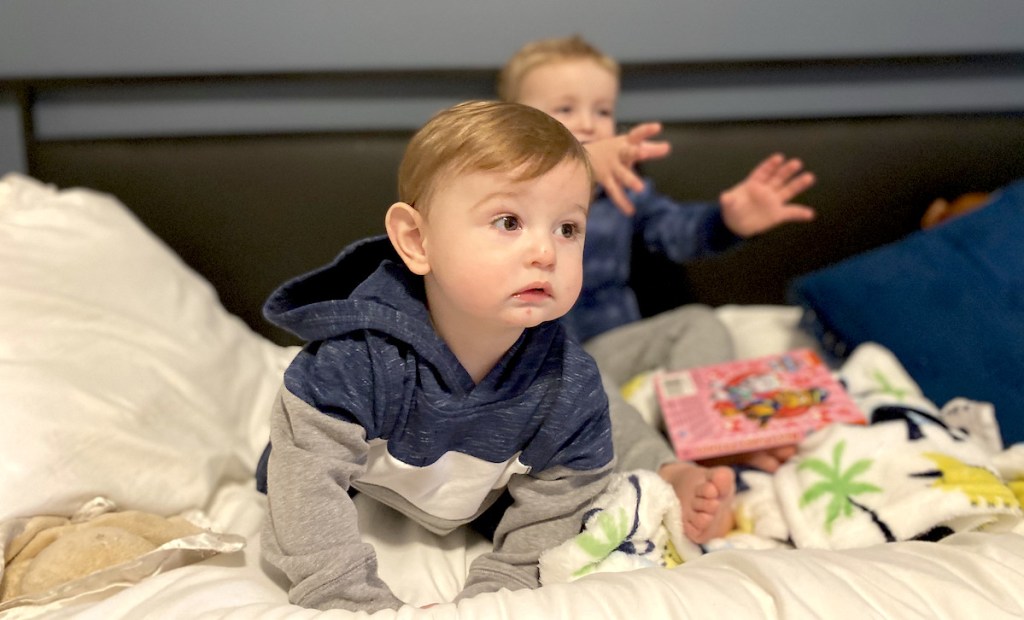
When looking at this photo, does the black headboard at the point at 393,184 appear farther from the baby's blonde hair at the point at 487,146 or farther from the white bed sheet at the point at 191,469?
the baby's blonde hair at the point at 487,146

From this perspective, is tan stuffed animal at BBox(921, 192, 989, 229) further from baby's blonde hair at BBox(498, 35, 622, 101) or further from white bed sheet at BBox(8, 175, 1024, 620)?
white bed sheet at BBox(8, 175, 1024, 620)

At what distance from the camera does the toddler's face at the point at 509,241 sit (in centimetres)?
67

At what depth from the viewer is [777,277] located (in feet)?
5.23

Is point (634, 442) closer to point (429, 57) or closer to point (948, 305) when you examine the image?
point (948, 305)

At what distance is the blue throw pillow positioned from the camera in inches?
45.1

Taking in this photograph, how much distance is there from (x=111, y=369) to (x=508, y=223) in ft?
1.93

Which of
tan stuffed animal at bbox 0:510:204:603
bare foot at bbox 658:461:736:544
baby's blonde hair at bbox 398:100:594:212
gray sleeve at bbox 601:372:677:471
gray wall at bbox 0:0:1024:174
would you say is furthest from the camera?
gray wall at bbox 0:0:1024:174

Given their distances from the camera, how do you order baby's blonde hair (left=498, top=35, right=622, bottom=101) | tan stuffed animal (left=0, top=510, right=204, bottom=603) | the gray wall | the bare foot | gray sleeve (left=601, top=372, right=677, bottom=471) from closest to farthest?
1. tan stuffed animal (left=0, top=510, right=204, bottom=603)
2. the bare foot
3. gray sleeve (left=601, top=372, right=677, bottom=471)
4. baby's blonde hair (left=498, top=35, right=622, bottom=101)
5. the gray wall

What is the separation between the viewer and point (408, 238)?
742 mm

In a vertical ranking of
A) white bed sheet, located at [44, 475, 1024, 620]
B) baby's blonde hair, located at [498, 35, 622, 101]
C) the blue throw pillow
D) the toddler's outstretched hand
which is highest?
baby's blonde hair, located at [498, 35, 622, 101]

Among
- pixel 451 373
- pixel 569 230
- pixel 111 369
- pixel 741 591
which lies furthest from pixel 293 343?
pixel 741 591

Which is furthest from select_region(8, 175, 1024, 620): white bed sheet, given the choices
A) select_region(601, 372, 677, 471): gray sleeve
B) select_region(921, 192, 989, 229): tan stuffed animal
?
select_region(921, 192, 989, 229): tan stuffed animal

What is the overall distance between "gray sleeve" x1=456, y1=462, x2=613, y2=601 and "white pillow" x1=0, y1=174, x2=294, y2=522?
15.2 inches

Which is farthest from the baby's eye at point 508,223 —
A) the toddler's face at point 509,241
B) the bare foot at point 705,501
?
the bare foot at point 705,501
